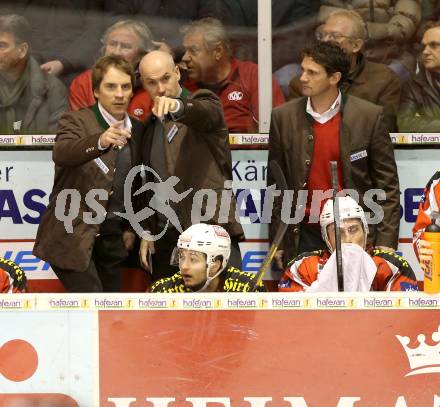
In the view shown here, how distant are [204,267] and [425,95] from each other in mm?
A: 2462

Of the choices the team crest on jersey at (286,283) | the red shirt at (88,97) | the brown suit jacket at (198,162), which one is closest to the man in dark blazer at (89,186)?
the brown suit jacket at (198,162)

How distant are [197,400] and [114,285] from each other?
8.28ft

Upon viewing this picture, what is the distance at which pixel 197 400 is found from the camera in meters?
5.79

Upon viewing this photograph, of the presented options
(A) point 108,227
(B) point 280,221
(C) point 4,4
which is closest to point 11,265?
(A) point 108,227

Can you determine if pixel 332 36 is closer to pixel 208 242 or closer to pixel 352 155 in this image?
pixel 352 155

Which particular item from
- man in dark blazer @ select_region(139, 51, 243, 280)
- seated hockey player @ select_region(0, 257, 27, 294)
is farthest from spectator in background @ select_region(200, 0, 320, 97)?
seated hockey player @ select_region(0, 257, 27, 294)

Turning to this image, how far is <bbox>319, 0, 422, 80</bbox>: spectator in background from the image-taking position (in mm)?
8578

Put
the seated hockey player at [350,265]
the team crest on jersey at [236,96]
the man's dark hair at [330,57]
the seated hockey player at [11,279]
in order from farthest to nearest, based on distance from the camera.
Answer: the team crest on jersey at [236,96] → the man's dark hair at [330,57] → the seated hockey player at [11,279] → the seated hockey player at [350,265]

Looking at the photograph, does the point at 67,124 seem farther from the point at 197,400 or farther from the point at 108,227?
the point at 197,400

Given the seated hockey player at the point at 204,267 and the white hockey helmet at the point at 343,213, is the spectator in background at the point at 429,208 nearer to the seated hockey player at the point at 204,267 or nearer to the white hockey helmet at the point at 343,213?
the white hockey helmet at the point at 343,213

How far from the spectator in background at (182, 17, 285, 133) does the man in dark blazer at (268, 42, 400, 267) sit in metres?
0.49

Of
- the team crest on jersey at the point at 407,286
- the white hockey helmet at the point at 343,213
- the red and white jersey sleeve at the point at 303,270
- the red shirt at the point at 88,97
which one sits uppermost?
the red shirt at the point at 88,97

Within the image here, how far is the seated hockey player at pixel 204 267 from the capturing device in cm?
692

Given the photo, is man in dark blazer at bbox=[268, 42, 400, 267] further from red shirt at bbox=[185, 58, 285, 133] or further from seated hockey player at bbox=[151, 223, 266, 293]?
seated hockey player at bbox=[151, 223, 266, 293]
